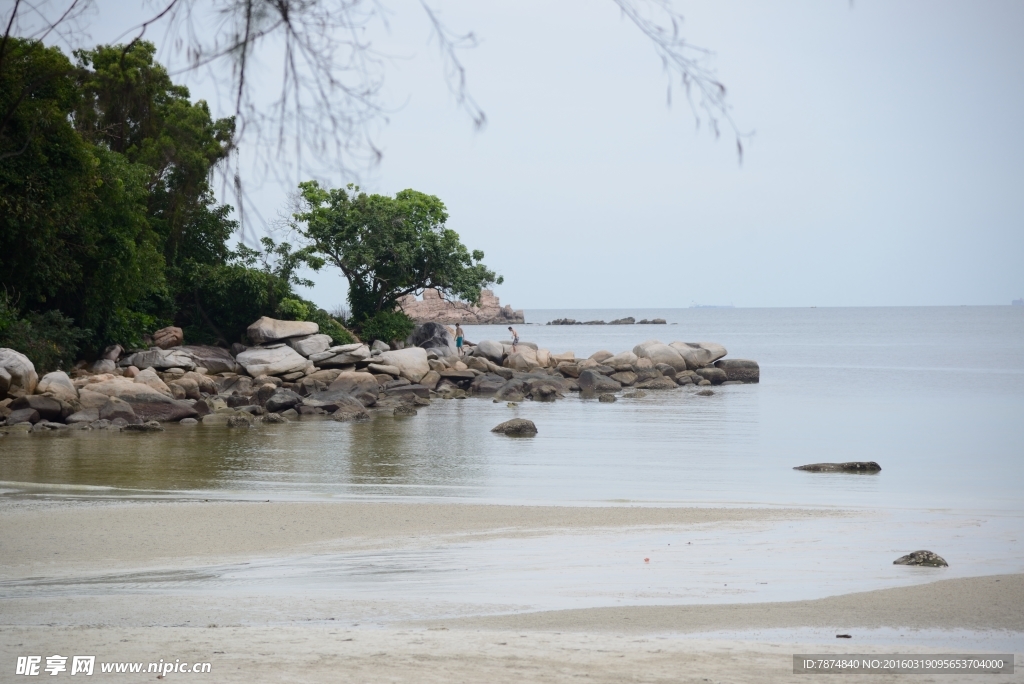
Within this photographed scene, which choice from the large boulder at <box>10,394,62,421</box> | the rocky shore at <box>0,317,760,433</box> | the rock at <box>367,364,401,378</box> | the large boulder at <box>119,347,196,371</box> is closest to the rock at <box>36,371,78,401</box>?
the rocky shore at <box>0,317,760,433</box>

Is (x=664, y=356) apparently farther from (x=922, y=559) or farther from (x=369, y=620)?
(x=369, y=620)

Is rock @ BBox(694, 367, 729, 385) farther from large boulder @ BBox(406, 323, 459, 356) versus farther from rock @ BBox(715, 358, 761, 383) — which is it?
large boulder @ BBox(406, 323, 459, 356)

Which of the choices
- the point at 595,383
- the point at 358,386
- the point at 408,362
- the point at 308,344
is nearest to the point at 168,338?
the point at 308,344

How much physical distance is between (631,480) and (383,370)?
2015 cm

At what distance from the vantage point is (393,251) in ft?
131

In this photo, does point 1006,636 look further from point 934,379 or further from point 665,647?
point 934,379

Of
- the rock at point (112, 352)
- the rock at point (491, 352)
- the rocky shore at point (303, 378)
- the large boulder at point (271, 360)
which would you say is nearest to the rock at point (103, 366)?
the rocky shore at point (303, 378)

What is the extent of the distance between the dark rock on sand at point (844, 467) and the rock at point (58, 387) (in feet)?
59.8

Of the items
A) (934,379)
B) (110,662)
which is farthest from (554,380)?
(110,662)

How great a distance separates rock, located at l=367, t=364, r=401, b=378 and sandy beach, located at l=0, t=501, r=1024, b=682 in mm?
23006

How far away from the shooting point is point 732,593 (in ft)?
27.3

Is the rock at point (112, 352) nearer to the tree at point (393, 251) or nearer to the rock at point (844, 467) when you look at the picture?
the tree at point (393, 251)

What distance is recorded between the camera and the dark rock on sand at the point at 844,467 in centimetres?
1767

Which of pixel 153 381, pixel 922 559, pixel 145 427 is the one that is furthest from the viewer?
pixel 153 381
